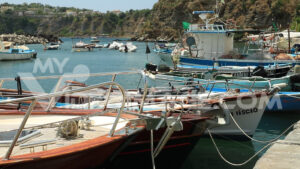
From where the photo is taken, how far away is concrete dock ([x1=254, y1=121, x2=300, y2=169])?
7.18m

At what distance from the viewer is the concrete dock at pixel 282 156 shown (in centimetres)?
718

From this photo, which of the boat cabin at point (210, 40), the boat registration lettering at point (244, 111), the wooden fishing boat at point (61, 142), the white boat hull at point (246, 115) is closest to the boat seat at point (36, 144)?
the wooden fishing boat at point (61, 142)

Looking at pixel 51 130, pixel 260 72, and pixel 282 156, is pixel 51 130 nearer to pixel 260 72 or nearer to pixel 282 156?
pixel 282 156

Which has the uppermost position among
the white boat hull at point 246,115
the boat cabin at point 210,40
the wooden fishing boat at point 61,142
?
the boat cabin at point 210,40

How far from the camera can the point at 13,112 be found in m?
8.89

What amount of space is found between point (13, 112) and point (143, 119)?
3361mm

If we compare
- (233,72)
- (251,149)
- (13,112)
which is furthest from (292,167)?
(233,72)

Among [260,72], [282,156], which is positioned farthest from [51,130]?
[260,72]

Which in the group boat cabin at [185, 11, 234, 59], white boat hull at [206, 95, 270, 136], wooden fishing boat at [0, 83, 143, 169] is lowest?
white boat hull at [206, 95, 270, 136]

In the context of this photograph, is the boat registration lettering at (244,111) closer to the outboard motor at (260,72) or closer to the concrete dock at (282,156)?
the concrete dock at (282,156)

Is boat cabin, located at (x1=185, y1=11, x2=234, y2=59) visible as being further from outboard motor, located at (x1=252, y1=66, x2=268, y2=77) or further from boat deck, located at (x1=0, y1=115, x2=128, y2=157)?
boat deck, located at (x1=0, y1=115, x2=128, y2=157)

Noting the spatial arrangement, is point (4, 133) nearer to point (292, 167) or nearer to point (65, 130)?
point (65, 130)

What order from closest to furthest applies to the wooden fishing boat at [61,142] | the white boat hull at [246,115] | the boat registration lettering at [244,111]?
the wooden fishing boat at [61,142]
the white boat hull at [246,115]
the boat registration lettering at [244,111]

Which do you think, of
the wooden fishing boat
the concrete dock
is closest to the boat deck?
the wooden fishing boat
